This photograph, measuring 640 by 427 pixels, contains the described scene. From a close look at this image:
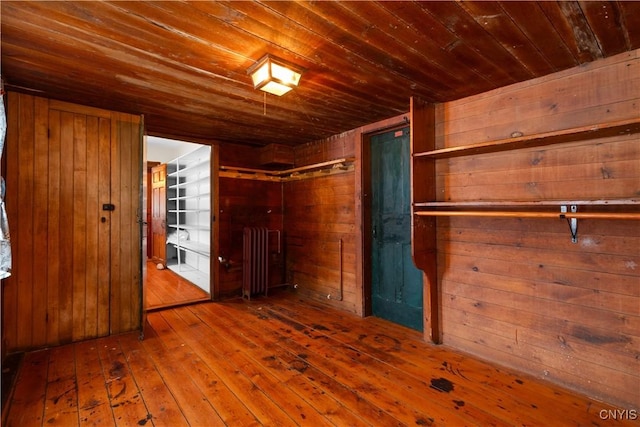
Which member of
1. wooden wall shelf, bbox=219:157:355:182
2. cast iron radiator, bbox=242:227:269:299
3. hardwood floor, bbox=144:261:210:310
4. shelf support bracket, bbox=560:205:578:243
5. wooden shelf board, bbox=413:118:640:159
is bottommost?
hardwood floor, bbox=144:261:210:310

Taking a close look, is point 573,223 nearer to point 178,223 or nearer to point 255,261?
point 255,261

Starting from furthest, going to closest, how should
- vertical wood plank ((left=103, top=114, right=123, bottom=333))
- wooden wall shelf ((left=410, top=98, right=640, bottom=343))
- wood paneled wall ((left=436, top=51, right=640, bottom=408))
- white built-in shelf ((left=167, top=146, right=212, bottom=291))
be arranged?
white built-in shelf ((left=167, top=146, right=212, bottom=291)) < vertical wood plank ((left=103, top=114, right=123, bottom=333)) < wooden wall shelf ((left=410, top=98, right=640, bottom=343)) < wood paneled wall ((left=436, top=51, right=640, bottom=408))

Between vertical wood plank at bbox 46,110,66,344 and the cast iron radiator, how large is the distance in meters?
1.86

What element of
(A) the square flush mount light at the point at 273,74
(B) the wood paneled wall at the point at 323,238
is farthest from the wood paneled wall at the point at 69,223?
(B) the wood paneled wall at the point at 323,238

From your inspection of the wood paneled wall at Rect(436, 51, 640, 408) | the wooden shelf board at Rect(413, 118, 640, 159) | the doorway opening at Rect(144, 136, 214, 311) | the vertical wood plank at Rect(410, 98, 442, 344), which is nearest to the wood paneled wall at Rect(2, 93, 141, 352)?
the doorway opening at Rect(144, 136, 214, 311)

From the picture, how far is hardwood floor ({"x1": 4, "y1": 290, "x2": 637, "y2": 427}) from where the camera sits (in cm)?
169

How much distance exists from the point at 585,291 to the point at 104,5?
3.04 meters

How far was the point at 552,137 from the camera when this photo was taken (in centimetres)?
184

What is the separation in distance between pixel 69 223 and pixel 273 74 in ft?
7.21

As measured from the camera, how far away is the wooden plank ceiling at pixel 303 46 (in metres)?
1.44

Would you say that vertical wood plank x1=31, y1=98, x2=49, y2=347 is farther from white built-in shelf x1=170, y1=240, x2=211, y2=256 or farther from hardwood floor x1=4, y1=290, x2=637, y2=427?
white built-in shelf x1=170, y1=240, x2=211, y2=256

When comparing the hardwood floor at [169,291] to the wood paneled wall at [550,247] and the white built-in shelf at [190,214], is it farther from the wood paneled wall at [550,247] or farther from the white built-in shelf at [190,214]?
the wood paneled wall at [550,247]

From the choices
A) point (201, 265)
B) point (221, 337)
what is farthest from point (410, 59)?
point (201, 265)

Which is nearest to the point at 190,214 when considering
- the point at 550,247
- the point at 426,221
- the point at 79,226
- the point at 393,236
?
the point at 79,226
